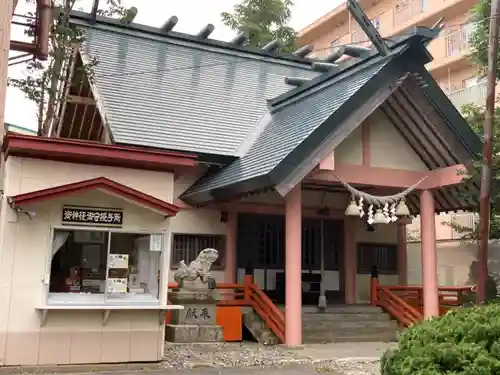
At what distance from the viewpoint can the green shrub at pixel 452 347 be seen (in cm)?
559

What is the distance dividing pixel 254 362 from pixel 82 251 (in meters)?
3.76

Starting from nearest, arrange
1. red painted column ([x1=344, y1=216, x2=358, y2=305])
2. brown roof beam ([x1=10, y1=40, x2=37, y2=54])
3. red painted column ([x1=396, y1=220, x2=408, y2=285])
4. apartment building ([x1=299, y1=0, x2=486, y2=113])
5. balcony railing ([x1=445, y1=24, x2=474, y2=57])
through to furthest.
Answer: brown roof beam ([x1=10, y1=40, x2=37, y2=54]), red painted column ([x1=344, y1=216, x2=358, y2=305]), red painted column ([x1=396, y1=220, x2=408, y2=285]), balcony railing ([x1=445, y1=24, x2=474, y2=57]), apartment building ([x1=299, y1=0, x2=486, y2=113])

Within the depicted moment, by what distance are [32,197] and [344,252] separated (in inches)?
414

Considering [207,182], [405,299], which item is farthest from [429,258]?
[207,182]

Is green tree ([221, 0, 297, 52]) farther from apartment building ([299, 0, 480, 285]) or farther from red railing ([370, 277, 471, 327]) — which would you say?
red railing ([370, 277, 471, 327])

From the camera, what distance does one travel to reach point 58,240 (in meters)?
9.88

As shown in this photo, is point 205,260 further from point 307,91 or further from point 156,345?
point 307,91

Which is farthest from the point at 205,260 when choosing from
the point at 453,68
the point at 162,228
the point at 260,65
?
the point at 453,68

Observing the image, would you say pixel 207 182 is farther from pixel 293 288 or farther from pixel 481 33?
pixel 481 33

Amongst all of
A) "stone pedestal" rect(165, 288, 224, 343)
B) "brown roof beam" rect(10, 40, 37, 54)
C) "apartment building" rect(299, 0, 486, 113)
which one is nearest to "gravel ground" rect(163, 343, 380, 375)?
"stone pedestal" rect(165, 288, 224, 343)

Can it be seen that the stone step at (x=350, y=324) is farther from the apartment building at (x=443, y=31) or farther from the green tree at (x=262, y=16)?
the green tree at (x=262, y=16)

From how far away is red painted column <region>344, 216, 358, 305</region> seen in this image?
56.8 feet

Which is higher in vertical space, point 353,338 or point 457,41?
point 457,41

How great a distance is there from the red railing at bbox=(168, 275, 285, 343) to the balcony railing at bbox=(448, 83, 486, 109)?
13.0 meters
